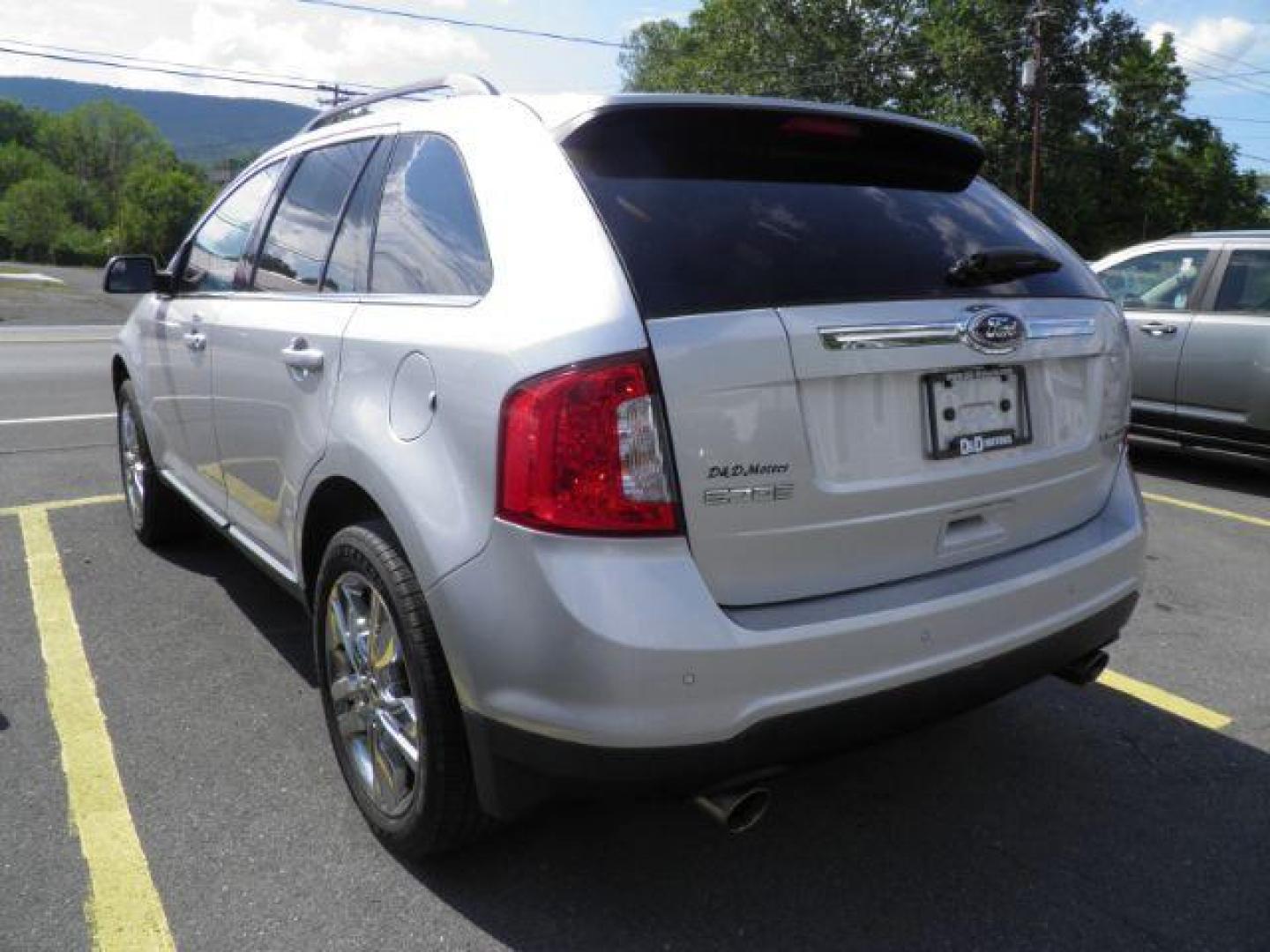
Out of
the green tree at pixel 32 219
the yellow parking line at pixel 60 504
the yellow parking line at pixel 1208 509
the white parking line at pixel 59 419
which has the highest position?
the yellow parking line at pixel 1208 509

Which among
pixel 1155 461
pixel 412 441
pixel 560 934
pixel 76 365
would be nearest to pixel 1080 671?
pixel 560 934

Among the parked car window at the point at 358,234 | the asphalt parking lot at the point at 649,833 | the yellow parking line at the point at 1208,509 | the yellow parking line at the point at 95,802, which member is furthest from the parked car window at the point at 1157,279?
the yellow parking line at the point at 95,802

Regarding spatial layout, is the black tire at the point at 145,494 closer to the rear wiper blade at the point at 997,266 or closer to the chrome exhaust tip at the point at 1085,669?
the rear wiper blade at the point at 997,266

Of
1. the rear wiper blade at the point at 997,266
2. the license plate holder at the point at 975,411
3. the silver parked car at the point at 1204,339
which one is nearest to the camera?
the license plate holder at the point at 975,411

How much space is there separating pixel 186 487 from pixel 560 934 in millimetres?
2592

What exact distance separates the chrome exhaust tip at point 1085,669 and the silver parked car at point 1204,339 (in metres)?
4.63

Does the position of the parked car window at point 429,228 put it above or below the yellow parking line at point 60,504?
above

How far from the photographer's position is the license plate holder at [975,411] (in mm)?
2262

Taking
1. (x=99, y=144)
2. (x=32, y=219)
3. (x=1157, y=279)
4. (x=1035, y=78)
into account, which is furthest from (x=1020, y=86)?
(x=99, y=144)

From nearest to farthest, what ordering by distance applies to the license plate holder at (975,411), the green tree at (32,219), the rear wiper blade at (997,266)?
the license plate holder at (975,411) → the rear wiper blade at (997,266) → the green tree at (32,219)

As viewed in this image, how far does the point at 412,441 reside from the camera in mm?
2258

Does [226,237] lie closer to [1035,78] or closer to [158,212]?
[1035,78]

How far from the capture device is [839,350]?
6.96 feet

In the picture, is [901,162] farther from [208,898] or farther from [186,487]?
[186,487]
